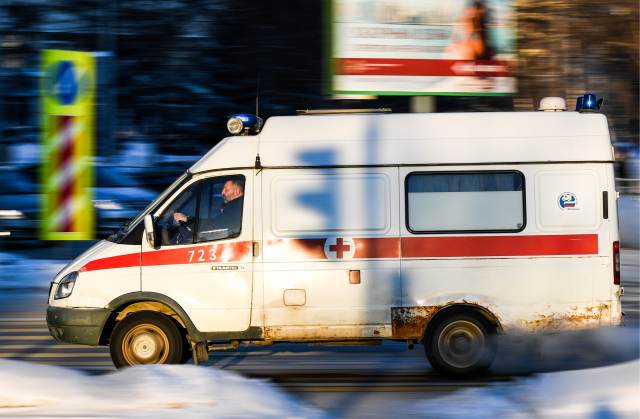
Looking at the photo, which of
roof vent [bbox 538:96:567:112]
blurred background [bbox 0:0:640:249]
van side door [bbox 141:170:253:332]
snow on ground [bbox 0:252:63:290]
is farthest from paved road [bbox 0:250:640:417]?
blurred background [bbox 0:0:640:249]

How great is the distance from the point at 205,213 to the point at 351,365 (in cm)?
205

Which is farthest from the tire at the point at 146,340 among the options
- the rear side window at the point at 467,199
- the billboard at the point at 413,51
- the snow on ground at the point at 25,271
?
the billboard at the point at 413,51

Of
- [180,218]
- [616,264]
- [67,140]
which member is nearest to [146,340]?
[180,218]

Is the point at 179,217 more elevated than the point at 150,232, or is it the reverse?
the point at 179,217

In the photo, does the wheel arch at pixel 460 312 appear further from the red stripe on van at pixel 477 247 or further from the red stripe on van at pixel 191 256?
the red stripe on van at pixel 191 256

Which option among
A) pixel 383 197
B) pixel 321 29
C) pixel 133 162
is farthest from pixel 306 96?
pixel 383 197

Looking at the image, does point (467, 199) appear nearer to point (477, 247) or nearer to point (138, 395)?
point (477, 247)

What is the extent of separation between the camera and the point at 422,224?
9.53 m

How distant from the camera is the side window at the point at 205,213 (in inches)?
373

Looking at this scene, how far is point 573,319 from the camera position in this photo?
9.52 m

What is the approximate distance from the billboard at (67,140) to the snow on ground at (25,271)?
2.67 ft

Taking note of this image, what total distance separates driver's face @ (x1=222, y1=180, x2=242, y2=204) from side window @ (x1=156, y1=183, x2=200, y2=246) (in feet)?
0.80

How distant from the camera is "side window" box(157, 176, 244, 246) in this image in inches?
373

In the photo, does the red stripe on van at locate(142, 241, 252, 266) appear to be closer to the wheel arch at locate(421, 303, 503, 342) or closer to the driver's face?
the driver's face
